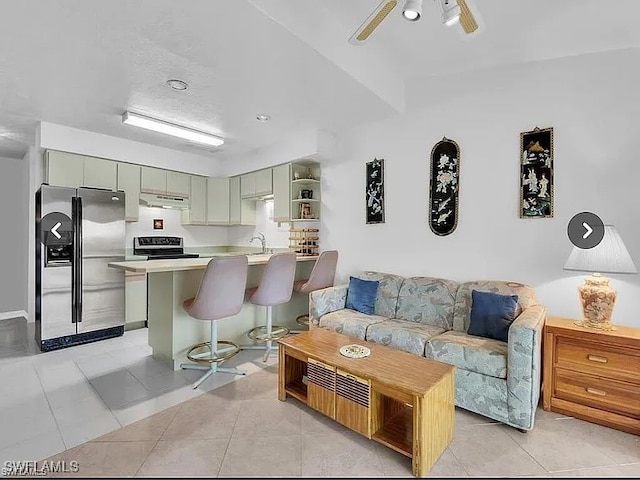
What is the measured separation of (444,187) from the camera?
10.6ft

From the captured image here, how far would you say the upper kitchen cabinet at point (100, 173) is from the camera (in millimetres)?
3984

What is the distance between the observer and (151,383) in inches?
106

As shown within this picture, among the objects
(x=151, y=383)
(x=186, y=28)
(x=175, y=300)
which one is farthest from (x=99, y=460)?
(x=186, y=28)

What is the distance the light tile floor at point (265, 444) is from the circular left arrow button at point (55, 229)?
5.40 feet

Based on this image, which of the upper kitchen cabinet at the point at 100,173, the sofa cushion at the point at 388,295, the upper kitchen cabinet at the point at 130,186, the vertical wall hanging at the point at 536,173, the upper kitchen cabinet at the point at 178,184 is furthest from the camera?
the upper kitchen cabinet at the point at 178,184

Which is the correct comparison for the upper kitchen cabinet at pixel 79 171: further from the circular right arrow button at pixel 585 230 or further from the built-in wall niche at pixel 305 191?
the circular right arrow button at pixel 585 230

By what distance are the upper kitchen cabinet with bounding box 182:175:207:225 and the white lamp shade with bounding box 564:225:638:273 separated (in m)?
4.74

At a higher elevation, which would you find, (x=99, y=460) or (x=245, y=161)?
(x=245, y=161)

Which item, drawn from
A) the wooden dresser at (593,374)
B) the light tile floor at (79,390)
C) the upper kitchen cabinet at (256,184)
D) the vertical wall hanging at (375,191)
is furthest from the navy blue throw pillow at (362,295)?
the upper kitchen cabinet at (256,184)

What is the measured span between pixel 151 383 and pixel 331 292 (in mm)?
1803

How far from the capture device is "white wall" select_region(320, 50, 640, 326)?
239cm

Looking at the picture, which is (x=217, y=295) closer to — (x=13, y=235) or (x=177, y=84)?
(x=177, y=84)

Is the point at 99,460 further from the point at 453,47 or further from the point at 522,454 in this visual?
the point at 453,47

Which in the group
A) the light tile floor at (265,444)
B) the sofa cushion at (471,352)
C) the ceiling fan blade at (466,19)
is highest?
the ceiling fan blade at (466,19)
